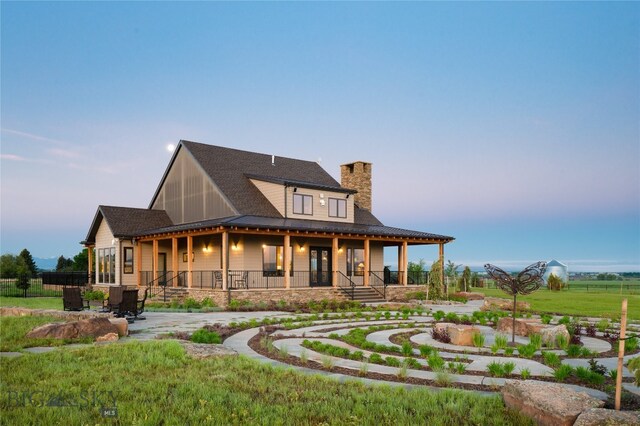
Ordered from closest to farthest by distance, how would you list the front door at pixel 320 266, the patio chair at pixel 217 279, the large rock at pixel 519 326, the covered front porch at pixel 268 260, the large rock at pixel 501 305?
1. the large rock at pixel 519 326
2. the large rock at pixel 501 305
3. the covered front porch at pixel 268 260
4. the patio chair at pixel 217 279
5. the front door at pixel 320 266

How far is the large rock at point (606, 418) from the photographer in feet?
14.9

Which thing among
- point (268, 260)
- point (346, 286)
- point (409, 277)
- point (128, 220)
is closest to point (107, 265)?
point (128, 220)

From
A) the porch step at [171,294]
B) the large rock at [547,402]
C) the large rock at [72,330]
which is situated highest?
the large rock at [547,402]

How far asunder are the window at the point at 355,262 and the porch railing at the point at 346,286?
2.59ft

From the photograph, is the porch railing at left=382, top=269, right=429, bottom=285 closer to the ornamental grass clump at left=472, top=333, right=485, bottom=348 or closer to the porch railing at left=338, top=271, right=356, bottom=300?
the porch railing at left=338, top=271, right=356, bottom=300

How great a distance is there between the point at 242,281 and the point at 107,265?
35.3ft

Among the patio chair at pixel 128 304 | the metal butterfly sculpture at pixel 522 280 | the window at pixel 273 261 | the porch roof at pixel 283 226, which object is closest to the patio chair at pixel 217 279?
the window at pixel 273 261

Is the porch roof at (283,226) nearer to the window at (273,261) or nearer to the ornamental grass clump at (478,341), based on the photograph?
the window at (273,261)

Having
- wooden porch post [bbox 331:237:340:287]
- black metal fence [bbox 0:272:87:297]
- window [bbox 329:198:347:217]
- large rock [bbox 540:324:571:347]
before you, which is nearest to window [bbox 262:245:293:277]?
wooden porch post [bbox 331:237:340:287]

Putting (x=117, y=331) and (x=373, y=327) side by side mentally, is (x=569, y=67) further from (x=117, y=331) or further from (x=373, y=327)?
(x=117, y=331)

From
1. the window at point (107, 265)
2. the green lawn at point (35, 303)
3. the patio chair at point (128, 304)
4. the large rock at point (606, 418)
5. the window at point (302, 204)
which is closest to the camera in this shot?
the large rock at point (606, 418)

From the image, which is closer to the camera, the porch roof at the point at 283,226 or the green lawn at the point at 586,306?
the green lawn at the point at 586,306

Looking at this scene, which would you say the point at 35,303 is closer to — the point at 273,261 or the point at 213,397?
the point at 273,261

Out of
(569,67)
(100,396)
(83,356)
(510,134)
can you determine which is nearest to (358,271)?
(510,134)
